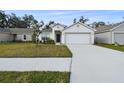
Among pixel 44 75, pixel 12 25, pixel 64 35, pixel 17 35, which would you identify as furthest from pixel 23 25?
pixel 44 75

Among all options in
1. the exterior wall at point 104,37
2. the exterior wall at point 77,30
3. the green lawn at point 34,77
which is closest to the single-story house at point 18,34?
the exterior wall at point 104,37

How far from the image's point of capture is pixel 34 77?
7.68 m

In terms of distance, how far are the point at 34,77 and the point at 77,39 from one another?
27.7 meters

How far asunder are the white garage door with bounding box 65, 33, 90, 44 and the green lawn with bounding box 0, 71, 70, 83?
26.9m

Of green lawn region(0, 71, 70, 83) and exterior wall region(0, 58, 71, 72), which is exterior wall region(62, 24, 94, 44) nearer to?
exterior wall region(0, 58, 71, 72)

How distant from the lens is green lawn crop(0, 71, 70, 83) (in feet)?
23.7

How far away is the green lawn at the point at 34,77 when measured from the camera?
7230mm

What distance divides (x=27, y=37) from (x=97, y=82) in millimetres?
43395

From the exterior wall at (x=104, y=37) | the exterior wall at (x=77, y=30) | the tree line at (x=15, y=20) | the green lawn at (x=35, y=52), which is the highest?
the tree line at (x=15, y=20)

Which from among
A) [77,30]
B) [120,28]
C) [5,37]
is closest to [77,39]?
[77,30]

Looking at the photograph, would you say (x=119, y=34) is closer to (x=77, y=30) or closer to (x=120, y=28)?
(x=120, y=28)

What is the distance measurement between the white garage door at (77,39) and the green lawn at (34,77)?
26.9m

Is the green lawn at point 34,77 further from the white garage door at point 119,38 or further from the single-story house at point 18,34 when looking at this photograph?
the single-story house at point 18,34

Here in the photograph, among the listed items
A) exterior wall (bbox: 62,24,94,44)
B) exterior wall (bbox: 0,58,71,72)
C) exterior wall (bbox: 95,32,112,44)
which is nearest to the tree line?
exterior wall (bbox: 95,32,112,44)
